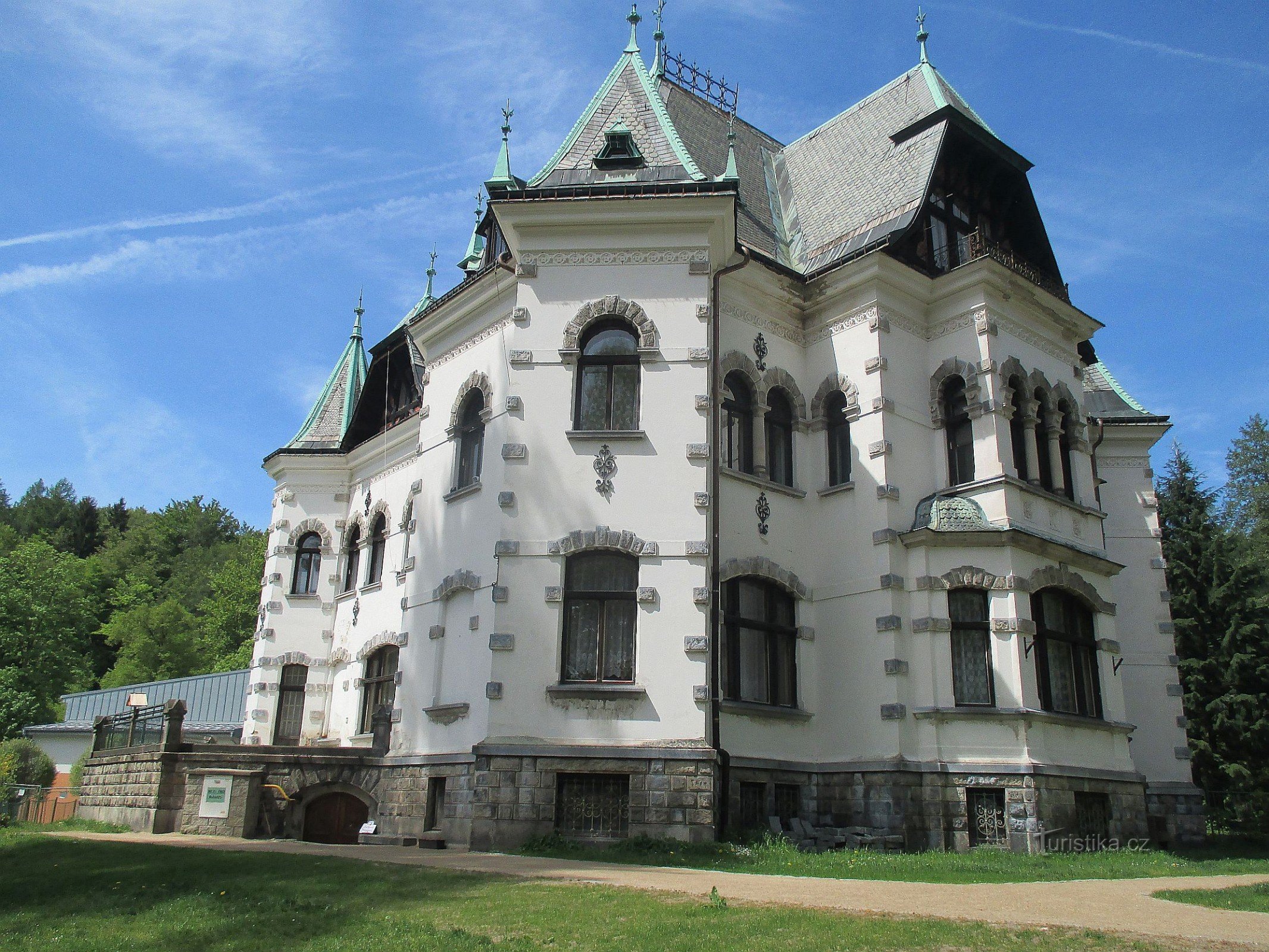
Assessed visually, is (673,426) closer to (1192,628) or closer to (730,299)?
(730,299)

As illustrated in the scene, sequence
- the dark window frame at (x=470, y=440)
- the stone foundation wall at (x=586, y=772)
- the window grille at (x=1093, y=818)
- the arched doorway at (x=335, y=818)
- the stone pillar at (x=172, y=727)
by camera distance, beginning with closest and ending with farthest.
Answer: the stone foundation wall at (x=586, y=772)
the window grille at (x=1093, y=818)
the arched doorway at (x=335, y=818)
the stone pillar at (x=172, y=727)
the dark window frame at (x=470, y=440)

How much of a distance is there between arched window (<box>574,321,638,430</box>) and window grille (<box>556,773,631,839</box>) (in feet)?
19.1

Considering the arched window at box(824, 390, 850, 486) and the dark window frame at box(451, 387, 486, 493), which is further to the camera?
the dark window frame at box(451, 387, 486, 493)

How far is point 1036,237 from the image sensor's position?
2391 cm

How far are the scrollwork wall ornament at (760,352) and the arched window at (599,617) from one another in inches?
204

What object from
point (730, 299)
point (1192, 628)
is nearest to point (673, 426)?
point (730, 299)

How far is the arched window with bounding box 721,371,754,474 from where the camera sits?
1938 cm

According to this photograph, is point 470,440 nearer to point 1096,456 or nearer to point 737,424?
point 737,424

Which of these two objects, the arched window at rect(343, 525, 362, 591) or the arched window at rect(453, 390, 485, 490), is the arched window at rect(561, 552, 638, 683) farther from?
the arched window at rect(343, 525, 362, 591)

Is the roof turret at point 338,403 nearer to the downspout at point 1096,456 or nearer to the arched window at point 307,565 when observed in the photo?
the arched window at point 307,565

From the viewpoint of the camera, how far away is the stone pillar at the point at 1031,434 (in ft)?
66.8

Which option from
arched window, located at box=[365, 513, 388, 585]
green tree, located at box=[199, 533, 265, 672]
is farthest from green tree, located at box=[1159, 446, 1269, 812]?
green tree, located at box=[199, 533, 265, 672]

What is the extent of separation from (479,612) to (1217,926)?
12.5 meters

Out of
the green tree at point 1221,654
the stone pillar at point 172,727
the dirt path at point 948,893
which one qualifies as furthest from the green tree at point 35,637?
the green tree at point 1221,654
